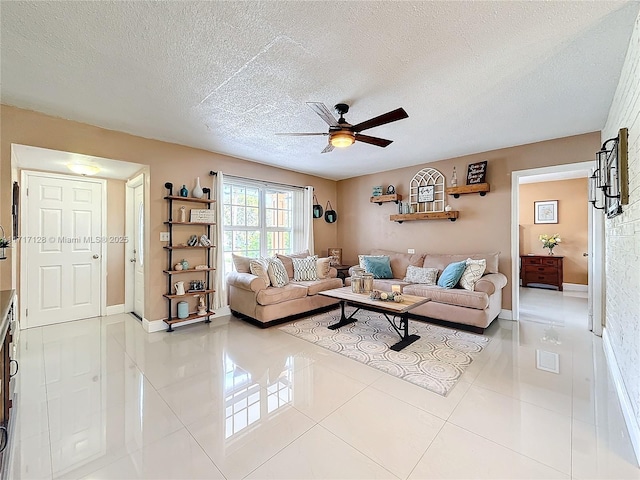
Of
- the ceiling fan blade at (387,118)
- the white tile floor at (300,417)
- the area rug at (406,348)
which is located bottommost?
the white tile floor at (300,417)

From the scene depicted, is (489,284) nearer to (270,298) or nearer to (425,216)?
(425,216)

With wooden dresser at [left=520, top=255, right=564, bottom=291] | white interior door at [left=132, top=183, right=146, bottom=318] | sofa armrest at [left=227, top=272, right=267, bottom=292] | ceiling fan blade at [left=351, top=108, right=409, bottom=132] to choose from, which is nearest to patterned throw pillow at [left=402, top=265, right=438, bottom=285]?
sofa armrest at [left=227, top=272, right=267, bottom=292]

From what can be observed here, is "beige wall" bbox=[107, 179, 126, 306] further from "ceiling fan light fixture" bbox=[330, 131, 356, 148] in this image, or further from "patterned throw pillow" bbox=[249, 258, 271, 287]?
"ceiling fan light fixture" bbox=[330, 131, 356, 148]

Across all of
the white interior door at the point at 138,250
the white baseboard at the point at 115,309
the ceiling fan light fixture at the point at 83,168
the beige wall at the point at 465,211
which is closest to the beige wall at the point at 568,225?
the beige wall at the point at 465,211

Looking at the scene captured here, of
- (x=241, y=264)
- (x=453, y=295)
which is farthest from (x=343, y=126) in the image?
(x=241, y=264)

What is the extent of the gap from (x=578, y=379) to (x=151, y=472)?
319 centimetres

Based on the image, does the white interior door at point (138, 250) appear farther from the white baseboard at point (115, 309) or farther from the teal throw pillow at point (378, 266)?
the teal throw pillow at point (378, 266)

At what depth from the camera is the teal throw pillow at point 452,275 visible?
3.86 m

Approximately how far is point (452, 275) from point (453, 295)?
39 cm

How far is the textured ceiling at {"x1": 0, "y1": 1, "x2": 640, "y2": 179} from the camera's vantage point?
165cm

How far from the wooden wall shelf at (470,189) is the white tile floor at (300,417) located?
223cm

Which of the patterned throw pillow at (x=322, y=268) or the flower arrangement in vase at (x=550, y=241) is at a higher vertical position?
the flower arrangement in vase at (x=550, y=241)

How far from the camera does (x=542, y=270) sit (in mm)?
6266

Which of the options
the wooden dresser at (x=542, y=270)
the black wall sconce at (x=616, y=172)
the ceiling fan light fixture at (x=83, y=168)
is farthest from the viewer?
the wooden dresser at (x=542, y=270)
